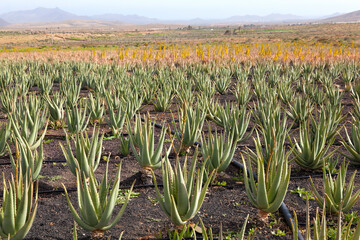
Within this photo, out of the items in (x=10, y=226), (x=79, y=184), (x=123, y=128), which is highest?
(x=79, y=184)

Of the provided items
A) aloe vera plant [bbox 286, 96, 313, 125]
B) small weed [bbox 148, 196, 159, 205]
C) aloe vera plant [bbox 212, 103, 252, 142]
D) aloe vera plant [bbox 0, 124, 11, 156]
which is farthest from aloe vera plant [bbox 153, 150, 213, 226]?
aloe vera plant [bbox 286, 96, 313, 125]

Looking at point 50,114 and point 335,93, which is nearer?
point 50,114

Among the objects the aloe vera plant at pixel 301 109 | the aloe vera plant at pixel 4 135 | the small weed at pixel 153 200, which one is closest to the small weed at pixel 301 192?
the small weed at pixel 153 200

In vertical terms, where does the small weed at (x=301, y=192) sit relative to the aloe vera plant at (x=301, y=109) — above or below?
below

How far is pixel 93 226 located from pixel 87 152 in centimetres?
124

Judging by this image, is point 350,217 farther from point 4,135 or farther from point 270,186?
point 4,135

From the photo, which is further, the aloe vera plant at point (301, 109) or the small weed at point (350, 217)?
the aloe vera plant at point (301, 109)

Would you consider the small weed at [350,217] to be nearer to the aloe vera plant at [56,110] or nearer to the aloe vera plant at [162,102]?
the aloe vera plant at [56,110]

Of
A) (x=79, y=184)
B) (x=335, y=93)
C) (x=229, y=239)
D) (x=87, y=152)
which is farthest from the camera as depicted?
(x=335, y=93)

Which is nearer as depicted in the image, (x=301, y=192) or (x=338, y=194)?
(x=338, y=194)

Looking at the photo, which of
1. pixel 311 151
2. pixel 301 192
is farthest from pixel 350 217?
pixel 311 151

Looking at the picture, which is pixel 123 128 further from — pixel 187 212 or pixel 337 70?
pixel 337 70

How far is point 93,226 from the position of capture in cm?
261

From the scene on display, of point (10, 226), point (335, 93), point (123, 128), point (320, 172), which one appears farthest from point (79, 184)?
point (335, 93)
